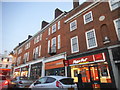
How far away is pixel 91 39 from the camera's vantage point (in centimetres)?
1069

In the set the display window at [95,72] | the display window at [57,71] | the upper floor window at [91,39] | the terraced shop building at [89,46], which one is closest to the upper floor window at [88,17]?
the terraced shop building at [89,46]

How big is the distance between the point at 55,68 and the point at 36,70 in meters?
5.98

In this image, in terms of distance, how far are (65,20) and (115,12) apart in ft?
24.4

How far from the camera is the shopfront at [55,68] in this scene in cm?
1312

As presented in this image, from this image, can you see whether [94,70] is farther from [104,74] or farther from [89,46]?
[89,46]

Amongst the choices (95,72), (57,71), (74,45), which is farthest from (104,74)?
(57,71)

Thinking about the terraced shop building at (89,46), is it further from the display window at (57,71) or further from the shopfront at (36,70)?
the shopfront at (36,70)

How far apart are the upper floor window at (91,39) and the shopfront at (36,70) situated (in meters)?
10.6

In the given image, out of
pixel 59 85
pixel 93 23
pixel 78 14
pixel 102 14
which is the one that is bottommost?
pixel 59 85

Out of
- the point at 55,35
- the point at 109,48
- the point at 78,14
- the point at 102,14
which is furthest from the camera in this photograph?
the point at 55,35

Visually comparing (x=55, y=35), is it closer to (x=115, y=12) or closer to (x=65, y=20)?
(x=65, y=20)

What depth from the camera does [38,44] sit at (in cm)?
2039

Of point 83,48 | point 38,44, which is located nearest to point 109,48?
point 83,48

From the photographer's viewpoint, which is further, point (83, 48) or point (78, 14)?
point (78, 14)
